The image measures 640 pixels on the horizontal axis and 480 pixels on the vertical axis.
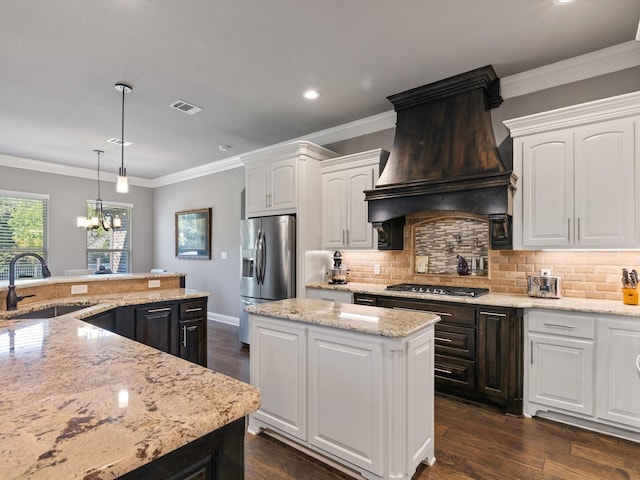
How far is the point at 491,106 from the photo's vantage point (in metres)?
3.40

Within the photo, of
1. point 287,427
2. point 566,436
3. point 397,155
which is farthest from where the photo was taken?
point 397,155

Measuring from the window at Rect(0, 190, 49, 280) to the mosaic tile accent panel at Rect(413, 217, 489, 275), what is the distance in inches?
236

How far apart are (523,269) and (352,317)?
Answer: 2.04 metres

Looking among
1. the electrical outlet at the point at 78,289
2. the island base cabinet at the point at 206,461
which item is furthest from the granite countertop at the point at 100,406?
the electrical outlet at the point at 78,289

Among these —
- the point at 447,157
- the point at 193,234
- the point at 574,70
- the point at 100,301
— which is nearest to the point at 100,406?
the point at 100,301

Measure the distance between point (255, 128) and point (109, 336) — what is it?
140 inches

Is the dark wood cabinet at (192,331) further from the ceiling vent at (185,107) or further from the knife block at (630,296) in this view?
the knife block at (630,296)

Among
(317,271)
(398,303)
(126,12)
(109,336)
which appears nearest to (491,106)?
(398,303)

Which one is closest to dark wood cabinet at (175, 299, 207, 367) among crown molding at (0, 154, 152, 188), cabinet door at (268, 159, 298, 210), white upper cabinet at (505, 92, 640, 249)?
cabinet door at (268, 159, 298, 210)

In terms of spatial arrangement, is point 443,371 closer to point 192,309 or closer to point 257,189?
point 192,309

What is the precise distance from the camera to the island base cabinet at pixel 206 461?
79 centimetres

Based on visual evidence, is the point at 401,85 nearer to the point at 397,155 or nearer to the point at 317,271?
the point at 397,155

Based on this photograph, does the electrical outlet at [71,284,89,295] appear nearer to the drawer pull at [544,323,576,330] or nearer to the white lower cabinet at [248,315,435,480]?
the white lower cabinet at [248,315,435,480]

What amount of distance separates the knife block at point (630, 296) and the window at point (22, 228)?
7481 mm
